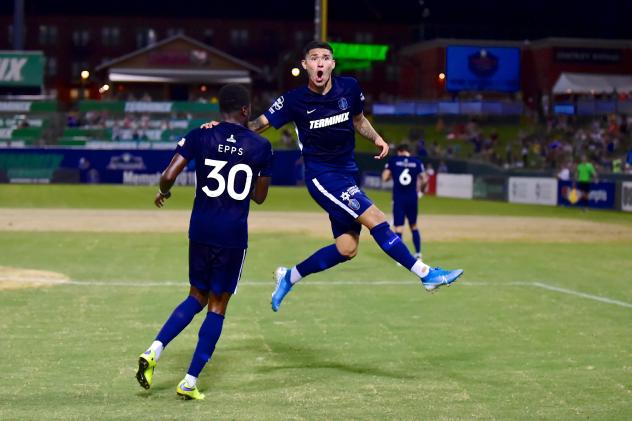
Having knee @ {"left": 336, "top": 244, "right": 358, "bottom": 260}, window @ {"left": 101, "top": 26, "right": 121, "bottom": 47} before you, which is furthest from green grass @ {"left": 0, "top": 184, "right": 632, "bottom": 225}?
window @ {"left": 101, "top": 26, "right": 121, "bottom": 47}

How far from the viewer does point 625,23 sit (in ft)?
285

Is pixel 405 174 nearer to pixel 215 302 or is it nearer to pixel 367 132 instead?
pixel 367 132

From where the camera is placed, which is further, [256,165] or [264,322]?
[264,322]

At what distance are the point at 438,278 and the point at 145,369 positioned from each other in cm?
297

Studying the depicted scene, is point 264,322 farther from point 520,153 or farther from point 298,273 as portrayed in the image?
point 520,153

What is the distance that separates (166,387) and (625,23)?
8374 cm

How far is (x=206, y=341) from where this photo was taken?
8.68 meters

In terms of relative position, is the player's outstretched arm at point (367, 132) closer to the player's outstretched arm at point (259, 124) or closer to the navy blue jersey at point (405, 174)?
the player's outstretched arm at point (259, 124)

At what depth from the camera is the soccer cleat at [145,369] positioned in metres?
8.33

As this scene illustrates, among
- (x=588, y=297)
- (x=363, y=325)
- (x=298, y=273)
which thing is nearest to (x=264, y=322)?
(x=363, y=325)

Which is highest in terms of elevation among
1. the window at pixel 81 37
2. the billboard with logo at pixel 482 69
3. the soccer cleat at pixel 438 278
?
the window at pixel 81 37

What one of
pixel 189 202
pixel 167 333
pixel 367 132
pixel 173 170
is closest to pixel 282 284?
pixel 367 132

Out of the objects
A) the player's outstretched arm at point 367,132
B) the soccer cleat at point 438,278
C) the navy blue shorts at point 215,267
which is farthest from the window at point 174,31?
the navy blue shorts at point 215,267

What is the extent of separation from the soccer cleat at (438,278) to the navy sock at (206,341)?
7.09 feet
